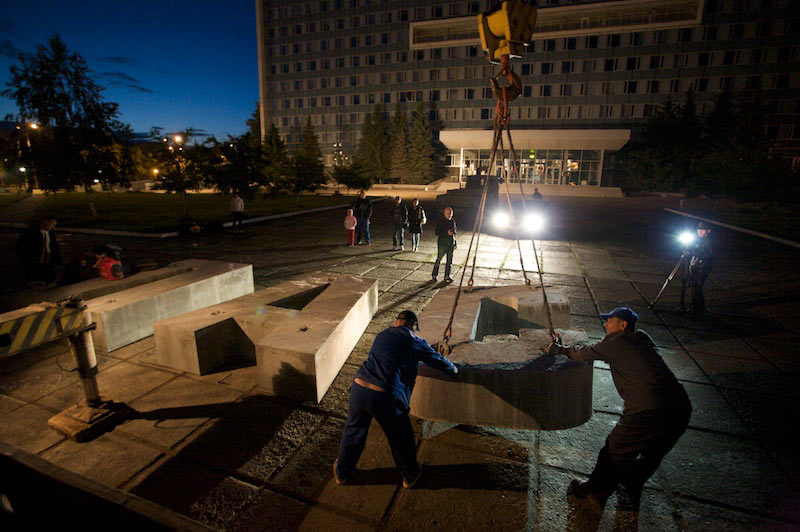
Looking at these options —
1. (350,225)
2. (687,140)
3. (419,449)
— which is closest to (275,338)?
(419,449)

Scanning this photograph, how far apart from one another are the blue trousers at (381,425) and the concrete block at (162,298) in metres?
4.82

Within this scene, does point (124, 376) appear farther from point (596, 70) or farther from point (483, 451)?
point (596, 70)

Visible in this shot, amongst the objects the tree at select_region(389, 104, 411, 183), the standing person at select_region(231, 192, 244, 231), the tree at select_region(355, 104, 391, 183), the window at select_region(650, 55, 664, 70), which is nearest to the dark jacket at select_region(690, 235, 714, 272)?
the standing person at select_region(231, 192, 244, 231)

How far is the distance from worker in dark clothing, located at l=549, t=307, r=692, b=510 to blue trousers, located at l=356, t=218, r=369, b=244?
39.3 feet

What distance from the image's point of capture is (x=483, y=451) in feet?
13.3

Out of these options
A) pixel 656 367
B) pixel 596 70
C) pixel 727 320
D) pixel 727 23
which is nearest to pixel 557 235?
pixel 727 320

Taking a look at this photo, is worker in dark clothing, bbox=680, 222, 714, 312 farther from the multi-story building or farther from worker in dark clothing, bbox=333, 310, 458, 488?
the multi-story building

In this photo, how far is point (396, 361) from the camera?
338 cm

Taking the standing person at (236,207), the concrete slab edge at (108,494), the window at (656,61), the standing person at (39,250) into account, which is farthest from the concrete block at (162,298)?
the window at (656,61)

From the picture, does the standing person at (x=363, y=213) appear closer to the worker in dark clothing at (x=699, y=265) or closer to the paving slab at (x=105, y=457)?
the worker in dark clothing at (x=699, y=265)

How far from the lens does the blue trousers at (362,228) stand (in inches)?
584

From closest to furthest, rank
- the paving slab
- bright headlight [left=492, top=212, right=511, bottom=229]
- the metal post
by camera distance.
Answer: the paving slab → the metal post → bright headlight [left=492, top=212, right=511, bottom=229]

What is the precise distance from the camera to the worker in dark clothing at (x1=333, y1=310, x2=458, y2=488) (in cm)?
333

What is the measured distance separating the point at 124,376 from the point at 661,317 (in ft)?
30.9
